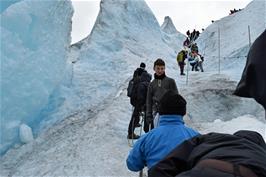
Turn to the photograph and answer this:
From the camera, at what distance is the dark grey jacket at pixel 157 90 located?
7441 mm

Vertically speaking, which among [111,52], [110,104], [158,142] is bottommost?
[110,104]

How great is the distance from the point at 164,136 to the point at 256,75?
183 centimetres

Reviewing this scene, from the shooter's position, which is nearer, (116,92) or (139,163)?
(139,163)

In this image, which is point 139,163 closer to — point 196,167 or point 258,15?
point 196,167

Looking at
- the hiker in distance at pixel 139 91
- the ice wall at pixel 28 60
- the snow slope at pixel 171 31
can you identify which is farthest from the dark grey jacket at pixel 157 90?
the snow slope at pixel 171 31

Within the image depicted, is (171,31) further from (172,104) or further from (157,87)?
(172,104)

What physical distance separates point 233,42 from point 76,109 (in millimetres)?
17866

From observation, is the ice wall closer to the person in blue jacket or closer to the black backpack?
the black backpack

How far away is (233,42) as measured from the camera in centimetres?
3080

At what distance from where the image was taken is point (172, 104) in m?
3.60

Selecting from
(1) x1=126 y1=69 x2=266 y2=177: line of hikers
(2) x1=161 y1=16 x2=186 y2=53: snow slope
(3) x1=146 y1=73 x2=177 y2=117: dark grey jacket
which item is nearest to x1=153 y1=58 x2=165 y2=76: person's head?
(3) x1=146 y1=73 x2=177 y2=117: dark grey jacket

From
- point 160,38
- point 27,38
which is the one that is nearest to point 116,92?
point 27,38

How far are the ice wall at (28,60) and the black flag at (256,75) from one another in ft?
37.1

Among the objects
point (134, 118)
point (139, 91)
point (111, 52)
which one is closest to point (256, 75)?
point (139, 91)
